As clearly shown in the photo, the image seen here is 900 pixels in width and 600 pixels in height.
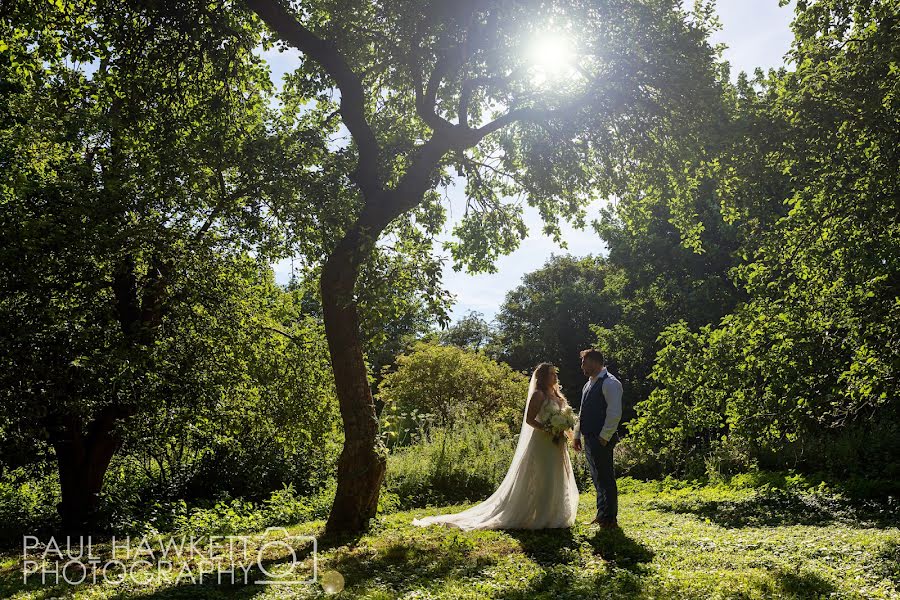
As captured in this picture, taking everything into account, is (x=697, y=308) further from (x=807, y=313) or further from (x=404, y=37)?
(x=404, y=37)

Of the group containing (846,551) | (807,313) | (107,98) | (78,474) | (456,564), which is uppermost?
(107,98)

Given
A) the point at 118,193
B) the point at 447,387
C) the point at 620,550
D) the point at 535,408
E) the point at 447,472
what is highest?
the point at 118,193

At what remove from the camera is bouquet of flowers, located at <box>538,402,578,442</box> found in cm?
813

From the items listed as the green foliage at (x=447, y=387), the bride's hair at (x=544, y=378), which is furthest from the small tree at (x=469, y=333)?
the bride's hair at (x=544, y=378)

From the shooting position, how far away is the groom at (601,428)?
309 inches

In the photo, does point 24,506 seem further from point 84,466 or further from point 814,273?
point 814,273

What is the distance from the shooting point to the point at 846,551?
6.57m

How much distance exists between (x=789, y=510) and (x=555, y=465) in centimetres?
521

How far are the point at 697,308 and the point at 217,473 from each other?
65.3 ft

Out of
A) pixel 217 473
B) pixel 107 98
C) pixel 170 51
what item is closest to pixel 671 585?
pixel 170 51

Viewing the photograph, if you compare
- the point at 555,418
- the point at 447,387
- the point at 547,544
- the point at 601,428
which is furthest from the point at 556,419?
the point at 447,387

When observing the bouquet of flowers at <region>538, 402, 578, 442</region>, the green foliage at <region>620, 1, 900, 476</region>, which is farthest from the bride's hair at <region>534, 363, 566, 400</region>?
the green foliage at <region>620, 1, 900, 476</region>

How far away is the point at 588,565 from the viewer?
20.5 feet

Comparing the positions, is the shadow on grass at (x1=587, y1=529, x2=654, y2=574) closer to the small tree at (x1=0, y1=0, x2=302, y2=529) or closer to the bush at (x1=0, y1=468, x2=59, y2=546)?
the small tree at (x1=0, y1=0, x2=302, y2=529)
